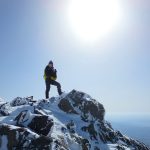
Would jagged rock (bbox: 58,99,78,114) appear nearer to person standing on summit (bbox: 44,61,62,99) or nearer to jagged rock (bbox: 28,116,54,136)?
person standing on summit (bbox: 44,61,62,99)

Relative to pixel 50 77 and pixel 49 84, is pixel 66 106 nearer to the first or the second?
pixel 49 84

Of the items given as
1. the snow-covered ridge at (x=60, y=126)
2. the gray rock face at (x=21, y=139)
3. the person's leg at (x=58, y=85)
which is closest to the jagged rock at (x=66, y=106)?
the snow-covered ridge at (x=60, y=126)

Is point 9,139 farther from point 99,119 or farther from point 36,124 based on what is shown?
point 99,119

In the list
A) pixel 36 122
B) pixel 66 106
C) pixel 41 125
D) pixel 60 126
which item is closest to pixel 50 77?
pixel 66 106

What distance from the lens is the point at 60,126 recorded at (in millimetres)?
23328

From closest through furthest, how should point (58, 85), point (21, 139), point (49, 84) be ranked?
point (21, 139), point (49, 84), point (58, 85)

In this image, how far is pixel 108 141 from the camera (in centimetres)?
2705

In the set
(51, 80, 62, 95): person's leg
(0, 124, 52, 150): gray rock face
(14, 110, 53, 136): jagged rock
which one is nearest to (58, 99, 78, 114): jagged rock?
(51, 80, 62, 95): person's leg

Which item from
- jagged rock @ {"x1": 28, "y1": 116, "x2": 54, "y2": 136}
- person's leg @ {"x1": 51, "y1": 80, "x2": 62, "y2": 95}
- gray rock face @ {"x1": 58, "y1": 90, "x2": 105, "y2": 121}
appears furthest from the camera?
person's leg @ {"x1": 51, "y1": 80, "x2": 62, "y2": 95}

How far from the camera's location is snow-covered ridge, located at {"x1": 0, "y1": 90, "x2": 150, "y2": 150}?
1948 centimetres

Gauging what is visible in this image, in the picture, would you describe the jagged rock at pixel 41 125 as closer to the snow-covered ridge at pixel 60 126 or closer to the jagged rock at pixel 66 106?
the snow-covered ridge at pixel 60 126

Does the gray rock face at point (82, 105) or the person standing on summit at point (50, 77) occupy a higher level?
the person standing on summit at point (50, 77)

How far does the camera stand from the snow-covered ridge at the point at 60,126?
19.5m

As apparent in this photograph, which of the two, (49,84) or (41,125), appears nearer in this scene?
(41,125)
